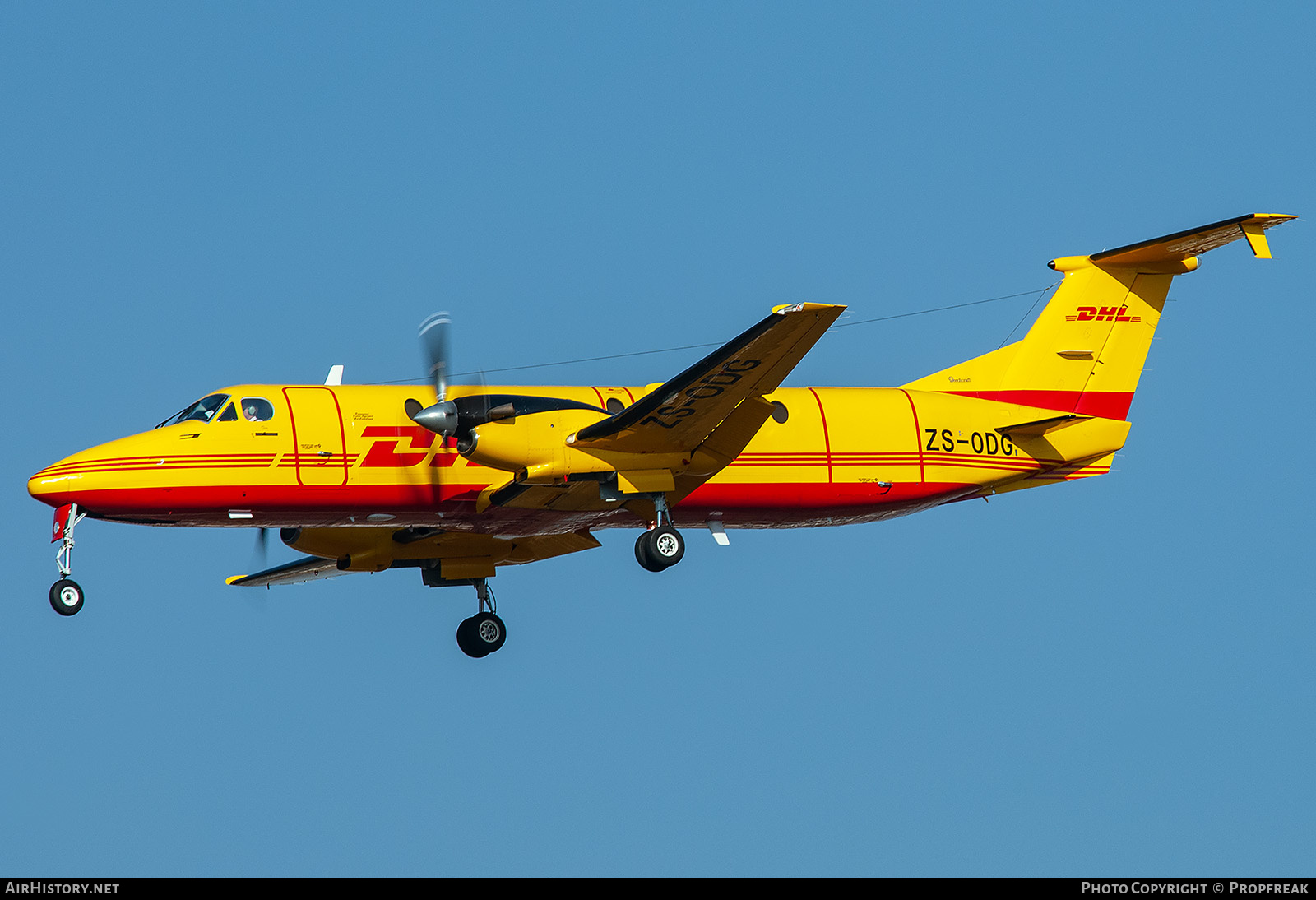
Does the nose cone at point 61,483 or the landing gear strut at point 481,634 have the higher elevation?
the nose cone at point 61,483

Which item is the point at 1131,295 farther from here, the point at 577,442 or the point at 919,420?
the point at 577,442

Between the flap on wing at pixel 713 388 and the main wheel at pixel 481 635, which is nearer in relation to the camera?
the flap on wing at pixel 713 388

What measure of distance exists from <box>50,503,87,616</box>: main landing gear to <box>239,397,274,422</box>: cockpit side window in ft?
7.90

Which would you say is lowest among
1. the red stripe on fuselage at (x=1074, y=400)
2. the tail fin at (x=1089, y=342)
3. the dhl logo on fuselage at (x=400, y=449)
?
the dhl logo on fuselage at (x=400, y=449)

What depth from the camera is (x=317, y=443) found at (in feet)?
72.1

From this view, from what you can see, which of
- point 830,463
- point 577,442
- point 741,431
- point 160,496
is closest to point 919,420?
point 830,463

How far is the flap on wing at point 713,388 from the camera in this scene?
2045 centimetres

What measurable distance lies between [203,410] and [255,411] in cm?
69

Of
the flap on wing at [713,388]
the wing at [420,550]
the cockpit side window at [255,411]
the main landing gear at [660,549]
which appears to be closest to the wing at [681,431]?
the flap on wing at [713,388]

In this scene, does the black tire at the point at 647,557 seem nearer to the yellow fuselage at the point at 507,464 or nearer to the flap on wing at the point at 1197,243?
the yellow fuselage at the point at 507,464

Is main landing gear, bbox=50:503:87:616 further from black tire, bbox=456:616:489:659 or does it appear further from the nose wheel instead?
black tire, bbox=456:616:489:659

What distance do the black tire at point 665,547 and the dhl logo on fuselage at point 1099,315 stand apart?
8376mm

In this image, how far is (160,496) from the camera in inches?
849

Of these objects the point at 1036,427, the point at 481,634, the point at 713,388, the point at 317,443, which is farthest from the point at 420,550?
the point at 1036,427
